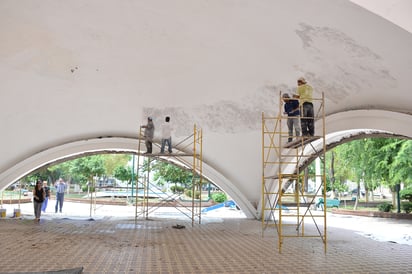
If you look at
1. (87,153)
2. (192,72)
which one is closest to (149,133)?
(192,72)

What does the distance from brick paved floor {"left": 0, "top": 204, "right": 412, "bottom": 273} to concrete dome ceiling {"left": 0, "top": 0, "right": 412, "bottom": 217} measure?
3.83m

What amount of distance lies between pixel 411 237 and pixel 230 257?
18.9 feet

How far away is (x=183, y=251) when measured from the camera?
7125mm

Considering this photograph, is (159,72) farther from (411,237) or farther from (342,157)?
(342,157)

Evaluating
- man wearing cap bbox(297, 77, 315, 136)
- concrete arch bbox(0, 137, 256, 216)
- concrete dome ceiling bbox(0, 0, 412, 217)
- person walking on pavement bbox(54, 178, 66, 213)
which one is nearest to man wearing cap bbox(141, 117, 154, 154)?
concrete dome ceiling bbox(0, 0, 412, 217)

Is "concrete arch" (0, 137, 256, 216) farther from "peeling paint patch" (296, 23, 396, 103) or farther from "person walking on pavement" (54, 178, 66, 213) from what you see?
"peeling paint patch" (296, 23, 396, 103)

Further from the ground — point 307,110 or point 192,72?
point 192,72

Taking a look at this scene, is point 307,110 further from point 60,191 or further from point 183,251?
point 60,191

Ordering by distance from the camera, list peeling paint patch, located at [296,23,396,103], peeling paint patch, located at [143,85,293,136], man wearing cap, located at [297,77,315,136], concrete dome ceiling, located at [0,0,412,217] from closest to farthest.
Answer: peeling paint patch, located at [296,23,396,103] → concrete dome ceiling, located at [0,0,412,217] → man wearing cap, located at [297,77,315,136] → peeling paint patch, located at [143,85,293,136]

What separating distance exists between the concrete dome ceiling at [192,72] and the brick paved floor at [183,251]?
383 cm

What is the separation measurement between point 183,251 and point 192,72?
6.05 m

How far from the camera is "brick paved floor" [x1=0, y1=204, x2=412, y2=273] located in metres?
5.72

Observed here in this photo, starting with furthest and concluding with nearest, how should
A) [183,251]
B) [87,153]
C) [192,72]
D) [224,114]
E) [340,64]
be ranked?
[87,153] → [224,114] → [192,72] → [340,64] → [183,251]

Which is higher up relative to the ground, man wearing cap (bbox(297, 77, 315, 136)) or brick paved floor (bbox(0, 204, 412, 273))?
man wearing cap (bbox(297, 77, 315, 136))
